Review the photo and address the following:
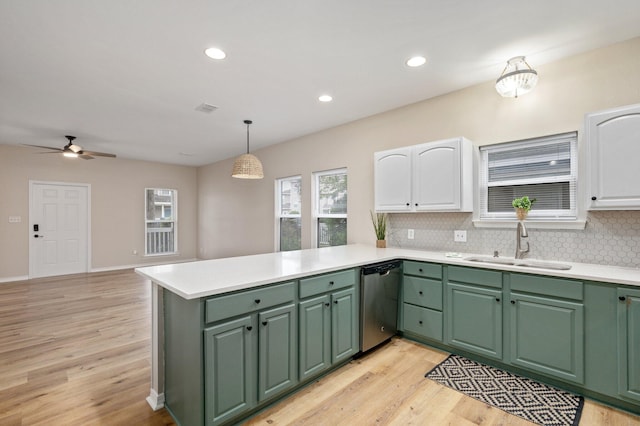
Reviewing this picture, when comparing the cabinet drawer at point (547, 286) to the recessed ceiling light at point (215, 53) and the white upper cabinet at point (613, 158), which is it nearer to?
the white upper cabinet at point (613, 158)

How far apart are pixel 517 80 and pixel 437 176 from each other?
105 cm

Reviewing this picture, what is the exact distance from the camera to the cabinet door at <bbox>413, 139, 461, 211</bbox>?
3025mm

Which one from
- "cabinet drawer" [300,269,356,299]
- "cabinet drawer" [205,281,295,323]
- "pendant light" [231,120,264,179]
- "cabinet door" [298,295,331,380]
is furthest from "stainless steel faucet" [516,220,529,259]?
"pendant light" [231,120,264,179]

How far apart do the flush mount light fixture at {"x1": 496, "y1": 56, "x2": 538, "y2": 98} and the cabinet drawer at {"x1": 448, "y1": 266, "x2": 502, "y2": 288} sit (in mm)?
1560

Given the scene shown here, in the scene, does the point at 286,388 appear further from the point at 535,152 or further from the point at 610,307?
the point at 535,152

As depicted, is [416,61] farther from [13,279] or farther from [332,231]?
[13,279]

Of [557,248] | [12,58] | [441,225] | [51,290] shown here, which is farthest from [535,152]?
[51,290]

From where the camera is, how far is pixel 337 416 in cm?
199

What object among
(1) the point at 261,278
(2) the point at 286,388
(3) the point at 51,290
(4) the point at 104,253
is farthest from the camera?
(4) the point at 104,253

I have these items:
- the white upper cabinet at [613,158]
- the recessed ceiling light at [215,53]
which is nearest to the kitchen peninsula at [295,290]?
the white upper cabinet at [613,158]

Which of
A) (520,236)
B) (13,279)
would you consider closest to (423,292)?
(520,236)

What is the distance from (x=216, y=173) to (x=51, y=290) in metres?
3.88

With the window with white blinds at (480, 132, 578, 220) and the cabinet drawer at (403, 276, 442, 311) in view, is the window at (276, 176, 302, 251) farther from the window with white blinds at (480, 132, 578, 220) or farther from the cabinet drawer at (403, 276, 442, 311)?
the window with white blinds at (480, 132, 578, 220)

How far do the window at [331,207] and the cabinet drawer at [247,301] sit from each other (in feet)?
8.35
